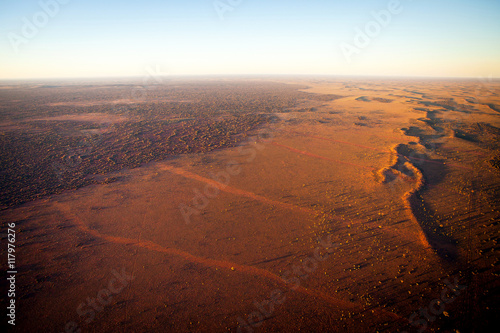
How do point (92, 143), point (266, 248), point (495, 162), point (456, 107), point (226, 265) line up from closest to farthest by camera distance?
point (226, 265) < point (266, 248) < point (495, 162) < point (92, 143) < point (456, 107)

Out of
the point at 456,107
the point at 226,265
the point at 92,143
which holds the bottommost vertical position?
the point at 226,265

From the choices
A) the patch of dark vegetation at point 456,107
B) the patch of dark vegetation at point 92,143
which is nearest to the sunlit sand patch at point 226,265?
the patch of dark vegetation at point 92,143

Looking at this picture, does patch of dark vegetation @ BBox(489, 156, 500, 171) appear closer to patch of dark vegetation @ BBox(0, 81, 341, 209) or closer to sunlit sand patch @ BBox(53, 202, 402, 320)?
sunlit sand patch @ BBox(53, 202, 402, 320)

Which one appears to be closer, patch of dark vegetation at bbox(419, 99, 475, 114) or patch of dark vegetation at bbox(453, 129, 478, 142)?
patch of dark vegetation at bbox(453, 129, 478, 142)

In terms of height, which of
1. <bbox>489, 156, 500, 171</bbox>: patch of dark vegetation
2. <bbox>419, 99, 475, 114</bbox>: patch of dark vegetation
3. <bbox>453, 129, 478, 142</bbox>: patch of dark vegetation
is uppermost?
<bbox>419, 99, 475, 114</bbox>: patch of dark vegetation

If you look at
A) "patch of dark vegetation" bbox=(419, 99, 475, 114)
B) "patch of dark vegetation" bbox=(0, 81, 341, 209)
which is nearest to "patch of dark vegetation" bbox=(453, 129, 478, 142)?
"patch of dark vegetation" bbox=(419, 99, 475, 114)

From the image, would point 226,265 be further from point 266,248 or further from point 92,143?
point 92,143

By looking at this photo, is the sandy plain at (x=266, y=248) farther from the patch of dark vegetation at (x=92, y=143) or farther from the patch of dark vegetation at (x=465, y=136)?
the patch of dark vegetation at (x=465, y=136)

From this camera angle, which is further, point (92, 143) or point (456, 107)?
point (456, 107)

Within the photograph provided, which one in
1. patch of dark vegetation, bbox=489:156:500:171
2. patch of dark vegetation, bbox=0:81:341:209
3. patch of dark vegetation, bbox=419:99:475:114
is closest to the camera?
patch of dark vegetation, bbox=0:81:341:209

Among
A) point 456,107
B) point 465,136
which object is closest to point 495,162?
point 465,136
